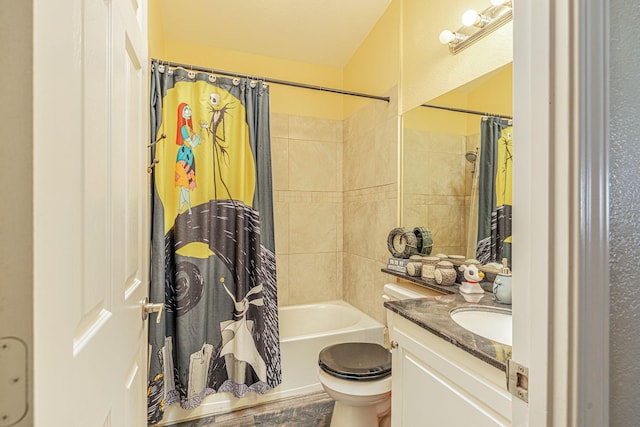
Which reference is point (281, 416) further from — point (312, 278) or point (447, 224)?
point (447, 224)

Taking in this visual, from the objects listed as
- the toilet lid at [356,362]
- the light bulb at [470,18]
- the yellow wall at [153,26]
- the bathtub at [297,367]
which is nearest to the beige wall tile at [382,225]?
the bathtub at [297,367]

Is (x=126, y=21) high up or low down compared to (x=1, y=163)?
up

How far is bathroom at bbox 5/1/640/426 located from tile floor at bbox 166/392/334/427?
0.74 metres

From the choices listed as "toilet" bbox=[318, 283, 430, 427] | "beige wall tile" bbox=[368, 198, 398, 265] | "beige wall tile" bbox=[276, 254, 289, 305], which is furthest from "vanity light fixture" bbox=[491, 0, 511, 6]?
"beige wall tile" bbox=[276, 254, 289, 305]

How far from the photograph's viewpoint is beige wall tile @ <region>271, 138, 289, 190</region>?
260cm

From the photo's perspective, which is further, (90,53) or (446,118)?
(446,118)

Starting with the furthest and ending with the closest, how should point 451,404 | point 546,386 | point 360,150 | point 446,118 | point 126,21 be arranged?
point 360,150, point 446,118, point 451,404, point 126,21, point 546,386

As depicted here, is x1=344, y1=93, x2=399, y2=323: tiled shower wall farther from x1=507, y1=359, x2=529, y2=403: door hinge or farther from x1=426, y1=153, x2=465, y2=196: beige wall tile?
x1=507, y1=359, x2=529, y2=403: door hinge

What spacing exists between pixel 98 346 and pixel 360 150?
2.26 metres

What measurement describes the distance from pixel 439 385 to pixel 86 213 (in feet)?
3.37

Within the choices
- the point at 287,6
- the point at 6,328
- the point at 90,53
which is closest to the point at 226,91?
the point at 287,6

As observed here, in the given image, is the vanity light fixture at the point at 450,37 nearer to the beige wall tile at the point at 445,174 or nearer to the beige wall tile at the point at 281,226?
the beige wall tile at the point at 445,174

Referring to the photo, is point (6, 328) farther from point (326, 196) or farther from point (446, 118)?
point (326, 196)

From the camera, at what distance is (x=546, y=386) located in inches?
18.2
